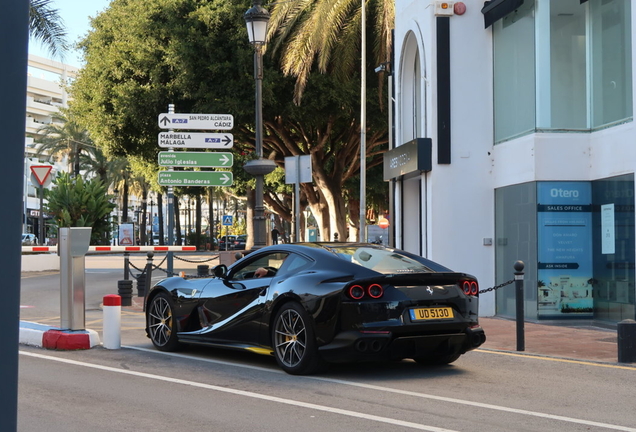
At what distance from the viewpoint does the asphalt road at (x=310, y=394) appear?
20.1ft

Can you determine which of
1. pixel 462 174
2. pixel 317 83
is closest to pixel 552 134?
pixel 462 174

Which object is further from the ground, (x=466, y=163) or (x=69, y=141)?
(x=69, y=141)

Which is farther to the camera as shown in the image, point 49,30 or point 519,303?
point 49,30

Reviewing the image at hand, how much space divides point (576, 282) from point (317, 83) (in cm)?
1735

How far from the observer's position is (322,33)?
80.8 feet

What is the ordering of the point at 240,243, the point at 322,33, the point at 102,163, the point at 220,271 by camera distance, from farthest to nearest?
the point at 102,163 < the point at 240,243 < the point at 322,33 < the point at 220,271

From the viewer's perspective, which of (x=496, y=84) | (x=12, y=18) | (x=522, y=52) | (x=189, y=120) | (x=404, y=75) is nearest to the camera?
(x=12, y=18)

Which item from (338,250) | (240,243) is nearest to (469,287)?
(338,250)

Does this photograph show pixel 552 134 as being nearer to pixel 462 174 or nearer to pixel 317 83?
pixel 462 174

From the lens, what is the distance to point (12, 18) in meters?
2.32

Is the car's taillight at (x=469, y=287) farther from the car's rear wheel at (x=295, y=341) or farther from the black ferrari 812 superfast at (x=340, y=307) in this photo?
the car's rear wheel at (x=295, y=341)

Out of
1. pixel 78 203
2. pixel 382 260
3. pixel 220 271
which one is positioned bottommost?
pixel 220 271

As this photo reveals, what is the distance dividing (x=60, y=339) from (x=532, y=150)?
8155 millimetres

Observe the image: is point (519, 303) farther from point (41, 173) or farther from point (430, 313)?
point (41, 173)
